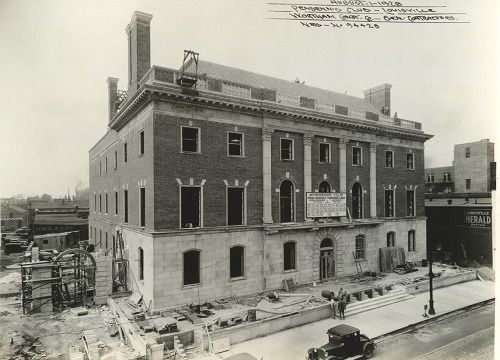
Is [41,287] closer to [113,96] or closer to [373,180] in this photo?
[113,96]

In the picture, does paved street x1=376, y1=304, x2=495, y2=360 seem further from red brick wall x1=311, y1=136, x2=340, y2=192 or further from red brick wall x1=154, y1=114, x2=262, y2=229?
red brick wall x1=311, y1=136, x2=340, y2=192

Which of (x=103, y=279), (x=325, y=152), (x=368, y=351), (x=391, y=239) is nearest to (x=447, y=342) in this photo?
(x=368, y=351)

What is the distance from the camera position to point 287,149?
2184 cm

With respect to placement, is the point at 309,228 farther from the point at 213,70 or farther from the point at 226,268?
the point at 213,70

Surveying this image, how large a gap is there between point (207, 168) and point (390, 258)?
17.3 m

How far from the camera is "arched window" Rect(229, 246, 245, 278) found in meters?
19.4

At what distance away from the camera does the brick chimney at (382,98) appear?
103 ft

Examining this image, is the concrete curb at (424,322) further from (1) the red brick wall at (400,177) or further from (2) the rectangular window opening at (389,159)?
(2) the rectangular window opening at (389,159)

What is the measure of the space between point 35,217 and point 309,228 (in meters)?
39.1

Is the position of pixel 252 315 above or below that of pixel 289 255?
below

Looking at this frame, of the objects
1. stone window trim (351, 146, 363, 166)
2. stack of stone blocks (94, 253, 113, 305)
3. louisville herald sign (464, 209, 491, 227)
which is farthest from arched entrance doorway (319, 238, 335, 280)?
louisville herald sign (464, 209, 491, 227)

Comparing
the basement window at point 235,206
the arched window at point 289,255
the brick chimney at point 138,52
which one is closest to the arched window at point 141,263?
the basement window at point 235,206

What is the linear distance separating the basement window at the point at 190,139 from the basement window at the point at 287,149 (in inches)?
243

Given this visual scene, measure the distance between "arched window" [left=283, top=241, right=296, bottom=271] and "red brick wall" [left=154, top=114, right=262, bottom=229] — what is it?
3.07 meters
